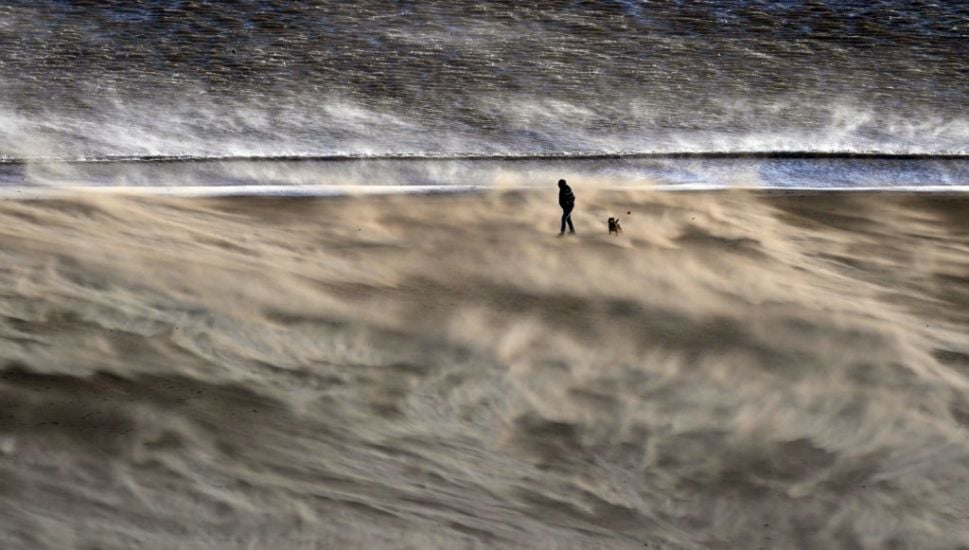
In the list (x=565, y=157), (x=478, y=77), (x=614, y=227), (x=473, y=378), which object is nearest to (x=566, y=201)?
(x=614, y=227)

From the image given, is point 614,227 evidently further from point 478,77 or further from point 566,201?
point 478,77

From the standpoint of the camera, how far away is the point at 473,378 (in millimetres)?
9844

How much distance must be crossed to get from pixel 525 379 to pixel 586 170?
4922 millimetres

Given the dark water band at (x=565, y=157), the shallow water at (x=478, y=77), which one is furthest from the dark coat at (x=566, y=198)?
the shallow water at (x=478, y=77)

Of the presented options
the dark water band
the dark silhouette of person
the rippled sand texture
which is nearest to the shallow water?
the dark water band

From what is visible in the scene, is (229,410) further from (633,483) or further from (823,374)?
(823,374)

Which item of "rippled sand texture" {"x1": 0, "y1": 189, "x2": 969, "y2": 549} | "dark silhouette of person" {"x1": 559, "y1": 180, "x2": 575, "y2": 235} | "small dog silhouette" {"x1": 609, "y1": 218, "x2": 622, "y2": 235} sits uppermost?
"dark silhouette of person" {"x1": 559, "y1": 180, "x2": 575, "y2": 235}

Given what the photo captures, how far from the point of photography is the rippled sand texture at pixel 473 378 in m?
8.55

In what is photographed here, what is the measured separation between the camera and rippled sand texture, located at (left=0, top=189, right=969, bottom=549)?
8.55m

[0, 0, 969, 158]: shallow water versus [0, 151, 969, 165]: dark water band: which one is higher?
[0, 0, 969, 158]: shallow water

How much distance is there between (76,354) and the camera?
31.8 feet

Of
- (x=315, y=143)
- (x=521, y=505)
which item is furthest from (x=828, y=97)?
(x=521, y=505)

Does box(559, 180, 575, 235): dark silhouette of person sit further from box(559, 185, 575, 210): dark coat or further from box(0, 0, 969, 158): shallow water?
box(0, 0, 969, 158): shallow water

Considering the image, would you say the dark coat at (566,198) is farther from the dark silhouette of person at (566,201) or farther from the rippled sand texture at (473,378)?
the rippled sand texture at (473,378)
